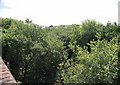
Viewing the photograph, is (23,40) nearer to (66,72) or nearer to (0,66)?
(66,72)

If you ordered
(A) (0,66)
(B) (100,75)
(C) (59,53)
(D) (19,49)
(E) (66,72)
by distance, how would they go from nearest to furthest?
1. (A) (0,66)
2. (B) (100,75)
3. (E) (66,72)
4. (D) (19,49)
5. (C) (59,53)

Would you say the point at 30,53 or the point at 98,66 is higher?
the point at 98,66

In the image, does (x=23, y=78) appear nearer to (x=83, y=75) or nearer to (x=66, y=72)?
(x=66, y=72)

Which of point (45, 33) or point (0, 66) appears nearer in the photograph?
point (0, 66)

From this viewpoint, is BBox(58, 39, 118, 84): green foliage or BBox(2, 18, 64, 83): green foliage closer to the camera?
BBox(58, 39, 118, 84): green foliage

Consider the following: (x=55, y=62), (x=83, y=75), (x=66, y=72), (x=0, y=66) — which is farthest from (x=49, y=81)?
(x=0, y=66)

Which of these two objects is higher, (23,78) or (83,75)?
(83,75)

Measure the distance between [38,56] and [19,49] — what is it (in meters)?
1.61

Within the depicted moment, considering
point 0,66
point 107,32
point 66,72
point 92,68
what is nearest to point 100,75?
point 92,68

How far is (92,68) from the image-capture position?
39.4ft

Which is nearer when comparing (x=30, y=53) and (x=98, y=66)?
(x=98, y=66)

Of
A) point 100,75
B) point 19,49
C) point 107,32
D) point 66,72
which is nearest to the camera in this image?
point 100,75

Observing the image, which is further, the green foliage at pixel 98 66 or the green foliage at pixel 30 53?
the green foliage at pixel 30 53

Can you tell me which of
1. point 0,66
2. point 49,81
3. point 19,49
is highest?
point 0,66
